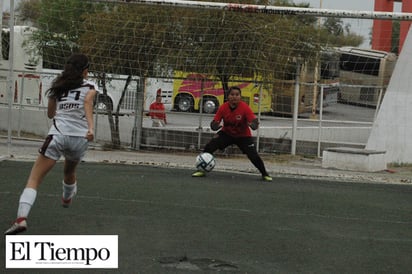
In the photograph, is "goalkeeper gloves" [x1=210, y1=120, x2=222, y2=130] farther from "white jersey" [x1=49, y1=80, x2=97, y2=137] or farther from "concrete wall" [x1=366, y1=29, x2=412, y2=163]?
"white jersey" [x1=49, y1=80, x2=97, y2=137]

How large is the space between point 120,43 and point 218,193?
648 centimetres

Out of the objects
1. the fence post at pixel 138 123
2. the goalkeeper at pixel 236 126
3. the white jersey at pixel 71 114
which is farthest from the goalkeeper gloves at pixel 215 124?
the fence post at pixel 138 123

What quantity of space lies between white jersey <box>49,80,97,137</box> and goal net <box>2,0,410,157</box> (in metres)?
7.33

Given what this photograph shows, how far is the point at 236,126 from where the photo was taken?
13.2m

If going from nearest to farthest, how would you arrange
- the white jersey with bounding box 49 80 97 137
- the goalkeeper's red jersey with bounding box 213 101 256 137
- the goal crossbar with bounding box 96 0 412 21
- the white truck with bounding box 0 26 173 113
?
1. the white jersey with bounding box 49 80 97 137
2. the goalkeeper's red jersey with bounding box 213 101 256 137
3. the goal crossbar with bounding box 96 0 412 21
4. the white truck with bounding box 0 26 173 113

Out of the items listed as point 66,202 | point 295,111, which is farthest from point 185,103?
point 66,202

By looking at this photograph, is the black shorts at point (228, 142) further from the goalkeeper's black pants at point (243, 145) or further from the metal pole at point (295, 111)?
the metal pole at point (295, 111)

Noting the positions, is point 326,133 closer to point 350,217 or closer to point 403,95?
point 403,95

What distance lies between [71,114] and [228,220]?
7.79 ft

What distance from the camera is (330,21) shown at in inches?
648

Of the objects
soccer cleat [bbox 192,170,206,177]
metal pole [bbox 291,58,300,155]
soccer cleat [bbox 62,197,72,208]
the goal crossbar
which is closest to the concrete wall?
the goal crossbar

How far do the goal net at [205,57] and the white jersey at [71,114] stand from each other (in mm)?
7332

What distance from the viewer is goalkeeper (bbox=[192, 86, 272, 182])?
13.0 m

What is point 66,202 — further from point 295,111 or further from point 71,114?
point 295,111
